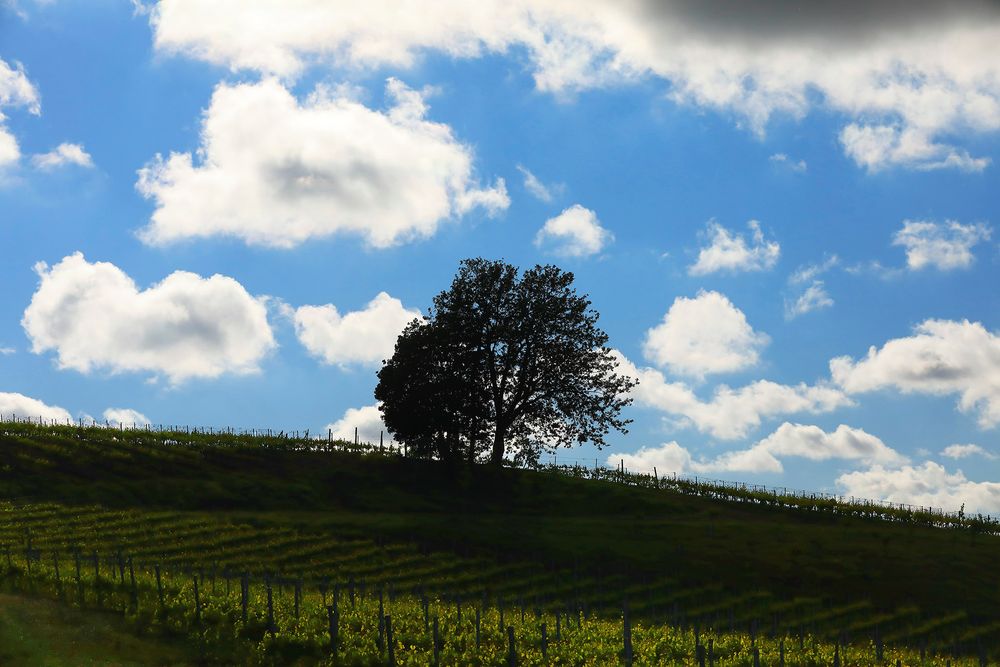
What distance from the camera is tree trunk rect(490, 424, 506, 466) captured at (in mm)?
98688

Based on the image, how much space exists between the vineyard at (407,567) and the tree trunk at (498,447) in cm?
506

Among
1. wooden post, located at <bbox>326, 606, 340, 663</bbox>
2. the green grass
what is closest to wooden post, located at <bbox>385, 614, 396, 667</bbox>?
wooden post, located at <bbox>326, 606, 340, 663</bbox>

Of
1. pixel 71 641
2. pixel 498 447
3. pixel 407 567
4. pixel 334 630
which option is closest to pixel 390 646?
pixel 334 630

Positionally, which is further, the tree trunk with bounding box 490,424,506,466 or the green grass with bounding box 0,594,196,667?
the tree trunk with bounding box 490,424,506,466

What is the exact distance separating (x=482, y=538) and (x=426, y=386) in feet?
89.5

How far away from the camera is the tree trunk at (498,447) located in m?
98.7

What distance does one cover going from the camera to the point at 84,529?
65500mm

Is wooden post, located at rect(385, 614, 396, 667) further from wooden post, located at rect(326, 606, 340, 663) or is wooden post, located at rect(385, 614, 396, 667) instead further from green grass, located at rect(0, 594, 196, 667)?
green grass, located at rect(0, 594, 196, 667)

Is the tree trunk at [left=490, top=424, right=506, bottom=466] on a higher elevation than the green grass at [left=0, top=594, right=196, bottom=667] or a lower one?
higher

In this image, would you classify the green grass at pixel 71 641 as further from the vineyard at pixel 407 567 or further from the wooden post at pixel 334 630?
the wooden post at pixel 334 630

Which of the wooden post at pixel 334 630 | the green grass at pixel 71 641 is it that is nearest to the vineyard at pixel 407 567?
the wooden post at pixel 334 630

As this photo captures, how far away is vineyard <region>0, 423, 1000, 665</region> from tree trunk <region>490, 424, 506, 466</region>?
16.6ft

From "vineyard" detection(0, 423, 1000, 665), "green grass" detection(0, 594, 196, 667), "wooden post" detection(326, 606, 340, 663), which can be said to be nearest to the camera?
"green grass" detection(0, 594, 196, 667)

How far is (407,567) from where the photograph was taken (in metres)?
63.6
